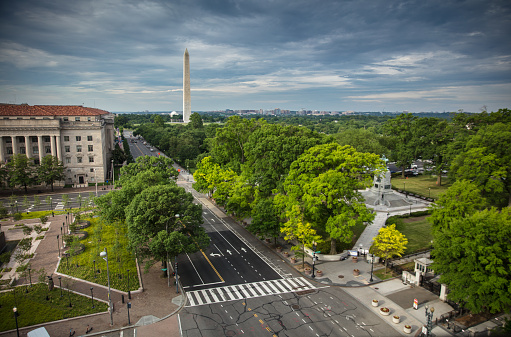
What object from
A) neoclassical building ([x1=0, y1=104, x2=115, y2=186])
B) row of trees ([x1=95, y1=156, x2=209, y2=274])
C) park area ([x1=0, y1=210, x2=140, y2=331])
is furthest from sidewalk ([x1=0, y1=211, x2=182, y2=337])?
neoclassical building ([x1=0, y1=104, x2=115, y2=186])

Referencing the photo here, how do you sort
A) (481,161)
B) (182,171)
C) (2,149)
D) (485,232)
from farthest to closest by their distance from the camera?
1. (182,171)
2. (2,149)
3. (481,161)
4. (485,232)

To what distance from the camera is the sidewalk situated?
33375 millimetres

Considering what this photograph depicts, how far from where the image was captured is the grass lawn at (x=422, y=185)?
8805cm

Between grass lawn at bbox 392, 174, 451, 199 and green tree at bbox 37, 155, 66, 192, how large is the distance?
301ft

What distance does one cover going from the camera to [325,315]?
118 feet

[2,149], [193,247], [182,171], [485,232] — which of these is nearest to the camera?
[485,232]

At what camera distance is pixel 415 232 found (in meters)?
59.9

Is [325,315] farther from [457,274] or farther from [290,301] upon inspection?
[457,274]

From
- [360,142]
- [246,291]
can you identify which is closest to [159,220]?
[246,291]

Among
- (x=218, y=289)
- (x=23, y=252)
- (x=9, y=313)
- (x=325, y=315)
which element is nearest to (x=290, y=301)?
(x=325, y=315)

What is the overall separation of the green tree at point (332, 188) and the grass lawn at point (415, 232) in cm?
1243

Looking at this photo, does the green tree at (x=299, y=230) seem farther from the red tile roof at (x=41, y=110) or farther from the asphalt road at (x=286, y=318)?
the red tile roof at (x=41, y=110)

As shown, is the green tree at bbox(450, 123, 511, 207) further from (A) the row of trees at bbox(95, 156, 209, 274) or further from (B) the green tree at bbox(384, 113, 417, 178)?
(A) the row of trees at bbox(95, 156, 209, 274)

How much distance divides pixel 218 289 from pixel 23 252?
3109 cm
